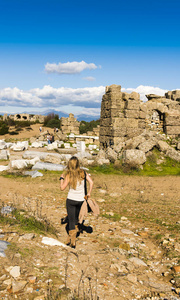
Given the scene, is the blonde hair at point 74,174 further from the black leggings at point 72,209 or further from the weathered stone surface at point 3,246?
the weathered stone surface at point 3,246

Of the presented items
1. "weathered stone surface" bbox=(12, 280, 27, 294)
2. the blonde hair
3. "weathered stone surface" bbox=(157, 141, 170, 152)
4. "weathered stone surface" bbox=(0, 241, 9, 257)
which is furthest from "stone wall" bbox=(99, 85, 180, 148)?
"weathered stone surface" bbox=(12, 280, 27, 294)

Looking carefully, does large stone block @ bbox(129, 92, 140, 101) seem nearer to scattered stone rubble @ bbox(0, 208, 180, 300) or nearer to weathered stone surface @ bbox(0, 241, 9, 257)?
scattered stone rubble @ bbox(0, 208, 180, 300)

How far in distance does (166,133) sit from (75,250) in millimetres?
11861

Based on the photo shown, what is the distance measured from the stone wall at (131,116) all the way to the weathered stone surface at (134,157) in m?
1.46

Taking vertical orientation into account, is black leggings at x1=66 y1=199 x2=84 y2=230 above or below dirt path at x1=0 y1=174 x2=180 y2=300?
above

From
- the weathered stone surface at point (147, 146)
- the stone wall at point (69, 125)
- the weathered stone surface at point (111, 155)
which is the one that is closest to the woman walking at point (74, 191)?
the weathered stone surface at point (111, 155)

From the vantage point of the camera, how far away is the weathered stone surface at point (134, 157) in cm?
1166

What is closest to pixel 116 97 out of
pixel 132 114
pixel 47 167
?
pixel 132 114

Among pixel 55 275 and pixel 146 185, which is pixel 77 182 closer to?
pixel 55 275

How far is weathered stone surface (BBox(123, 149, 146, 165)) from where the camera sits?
1166cm

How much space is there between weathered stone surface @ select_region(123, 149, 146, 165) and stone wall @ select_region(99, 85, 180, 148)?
146 cm

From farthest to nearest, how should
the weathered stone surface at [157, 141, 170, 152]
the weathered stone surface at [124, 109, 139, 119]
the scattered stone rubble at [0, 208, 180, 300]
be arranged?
the weathered stone surface at [124, 109, 139, 119], the weathered stone surface at [157, 141, 170, 152], the scattered stone rubble at [0, 208, 180, 300]

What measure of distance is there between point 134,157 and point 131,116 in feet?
9.45

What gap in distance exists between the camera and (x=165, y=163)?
482 inches
